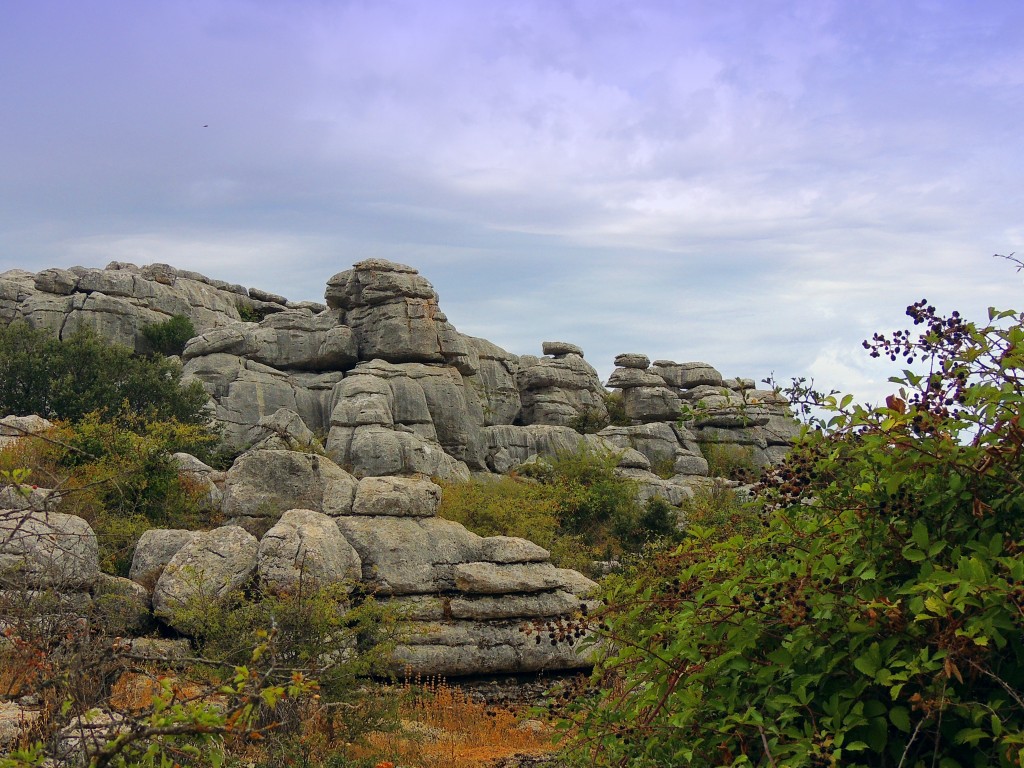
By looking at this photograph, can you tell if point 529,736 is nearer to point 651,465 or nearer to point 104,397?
point 104,397

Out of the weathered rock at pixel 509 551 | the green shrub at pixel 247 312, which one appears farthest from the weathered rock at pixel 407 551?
the green shrub at pixel 247 312

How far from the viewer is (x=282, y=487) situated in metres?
17.7

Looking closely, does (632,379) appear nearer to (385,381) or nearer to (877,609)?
(385,381)

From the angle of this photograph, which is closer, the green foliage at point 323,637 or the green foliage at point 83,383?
the green foliage at point 323,637

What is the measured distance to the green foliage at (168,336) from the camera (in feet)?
145

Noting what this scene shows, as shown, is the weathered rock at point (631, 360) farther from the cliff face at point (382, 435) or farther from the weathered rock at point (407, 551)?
the weathered rock at point (407, 551)

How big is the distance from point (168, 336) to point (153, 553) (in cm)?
3100

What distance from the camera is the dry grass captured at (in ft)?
34.0

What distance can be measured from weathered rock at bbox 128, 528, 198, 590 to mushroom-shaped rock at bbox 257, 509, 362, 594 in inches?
58.0

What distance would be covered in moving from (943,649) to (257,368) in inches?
1500

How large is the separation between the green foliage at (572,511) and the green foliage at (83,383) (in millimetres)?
12308

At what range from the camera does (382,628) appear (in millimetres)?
13500

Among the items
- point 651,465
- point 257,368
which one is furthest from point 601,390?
point 257,368

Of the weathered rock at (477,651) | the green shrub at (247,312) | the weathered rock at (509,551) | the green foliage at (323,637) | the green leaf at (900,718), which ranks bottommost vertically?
the weathered rock at (477,651)
